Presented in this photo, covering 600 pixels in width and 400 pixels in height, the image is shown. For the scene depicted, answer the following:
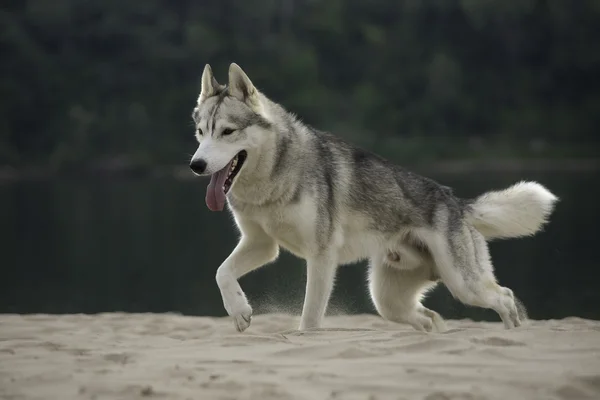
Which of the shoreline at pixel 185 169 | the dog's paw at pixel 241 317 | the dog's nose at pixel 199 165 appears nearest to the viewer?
the dog's nose at pixel 199 165

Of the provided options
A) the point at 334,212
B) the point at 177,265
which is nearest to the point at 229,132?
the point at 334,212

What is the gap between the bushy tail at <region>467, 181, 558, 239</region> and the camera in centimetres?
764

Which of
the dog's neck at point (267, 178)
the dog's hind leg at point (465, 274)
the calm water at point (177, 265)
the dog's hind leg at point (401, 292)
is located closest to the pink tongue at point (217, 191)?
the dog's neck at point (267, 178)

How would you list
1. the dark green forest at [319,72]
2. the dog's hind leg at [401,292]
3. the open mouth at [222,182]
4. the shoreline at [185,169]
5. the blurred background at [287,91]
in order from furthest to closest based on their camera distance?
the dark green forest at [319,72] < the shoreline at [185,169] < the blurred background at [287,91] < the dog's hind leg at [401,292] < the open mouth at [222,182]

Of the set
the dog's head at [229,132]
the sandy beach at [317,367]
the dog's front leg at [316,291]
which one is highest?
the dog's head at [229,132]

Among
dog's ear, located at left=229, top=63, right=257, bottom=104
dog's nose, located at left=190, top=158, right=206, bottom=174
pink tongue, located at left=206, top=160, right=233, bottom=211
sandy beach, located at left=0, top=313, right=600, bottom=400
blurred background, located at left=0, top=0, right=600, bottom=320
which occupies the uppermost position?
blurred background, located at left=0, top=0, right=600, bottom=320

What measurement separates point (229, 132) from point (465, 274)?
1.98m

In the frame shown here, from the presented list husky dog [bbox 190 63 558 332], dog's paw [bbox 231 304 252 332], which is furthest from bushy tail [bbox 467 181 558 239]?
dog's paw [bbox 231 304 252 332]

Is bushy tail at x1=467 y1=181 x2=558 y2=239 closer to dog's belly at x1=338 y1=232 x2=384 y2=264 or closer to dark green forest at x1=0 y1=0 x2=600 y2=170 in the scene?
dog's belly at x1=338 y1=232 x2=384 y2=264

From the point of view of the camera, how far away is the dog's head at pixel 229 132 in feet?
21.8

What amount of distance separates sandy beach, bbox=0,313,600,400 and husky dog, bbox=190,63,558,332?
0.86 metres

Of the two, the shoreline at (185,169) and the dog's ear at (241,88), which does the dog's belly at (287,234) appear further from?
the shoreline at (185,169)

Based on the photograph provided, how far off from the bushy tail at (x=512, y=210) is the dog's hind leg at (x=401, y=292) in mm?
593

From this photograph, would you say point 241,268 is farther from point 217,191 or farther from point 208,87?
point 208,87
